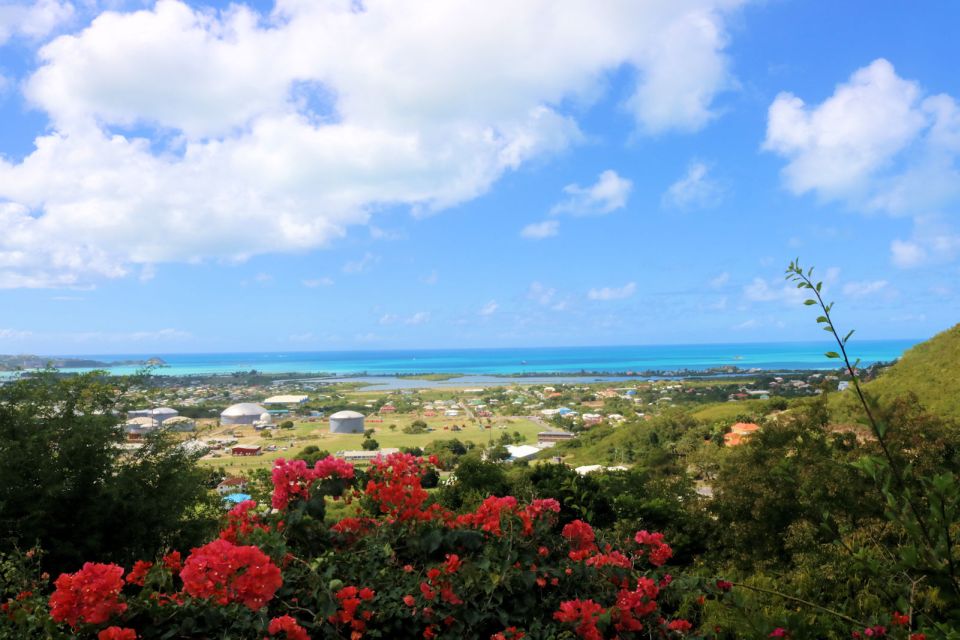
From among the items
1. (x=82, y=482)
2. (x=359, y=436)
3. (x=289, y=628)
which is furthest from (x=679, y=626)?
(x=359, y=436)

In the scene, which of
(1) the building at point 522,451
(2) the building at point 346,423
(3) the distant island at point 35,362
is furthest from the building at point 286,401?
(3) the distant island at point 35,362

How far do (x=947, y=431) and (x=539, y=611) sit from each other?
8618mm

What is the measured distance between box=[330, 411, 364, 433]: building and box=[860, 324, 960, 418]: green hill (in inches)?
827

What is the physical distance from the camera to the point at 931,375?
1964 centimetres

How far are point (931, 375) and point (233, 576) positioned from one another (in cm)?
2416

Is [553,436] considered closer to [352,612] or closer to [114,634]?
[352,612]

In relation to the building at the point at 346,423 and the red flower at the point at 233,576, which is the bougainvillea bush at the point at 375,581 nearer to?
the red flower at the point at 233,576

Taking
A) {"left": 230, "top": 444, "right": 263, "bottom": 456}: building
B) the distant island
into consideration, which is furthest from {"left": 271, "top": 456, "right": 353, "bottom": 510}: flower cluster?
{"left": 230, "top": 444, "right": 263, "bottom": 456}: building

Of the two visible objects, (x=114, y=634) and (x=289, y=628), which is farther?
(x=289, y=628)

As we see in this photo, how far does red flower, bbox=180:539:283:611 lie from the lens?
200 cm

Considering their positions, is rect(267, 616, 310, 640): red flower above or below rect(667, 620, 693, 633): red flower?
above

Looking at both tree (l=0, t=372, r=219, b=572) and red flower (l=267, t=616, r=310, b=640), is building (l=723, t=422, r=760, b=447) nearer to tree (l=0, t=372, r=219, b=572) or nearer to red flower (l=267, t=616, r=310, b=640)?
tree (l=0, t=372, r=219, b=572)

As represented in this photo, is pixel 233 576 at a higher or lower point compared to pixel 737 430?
higher

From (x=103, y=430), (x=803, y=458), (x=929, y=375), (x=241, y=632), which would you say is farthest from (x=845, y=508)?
(x=929, y=375)
